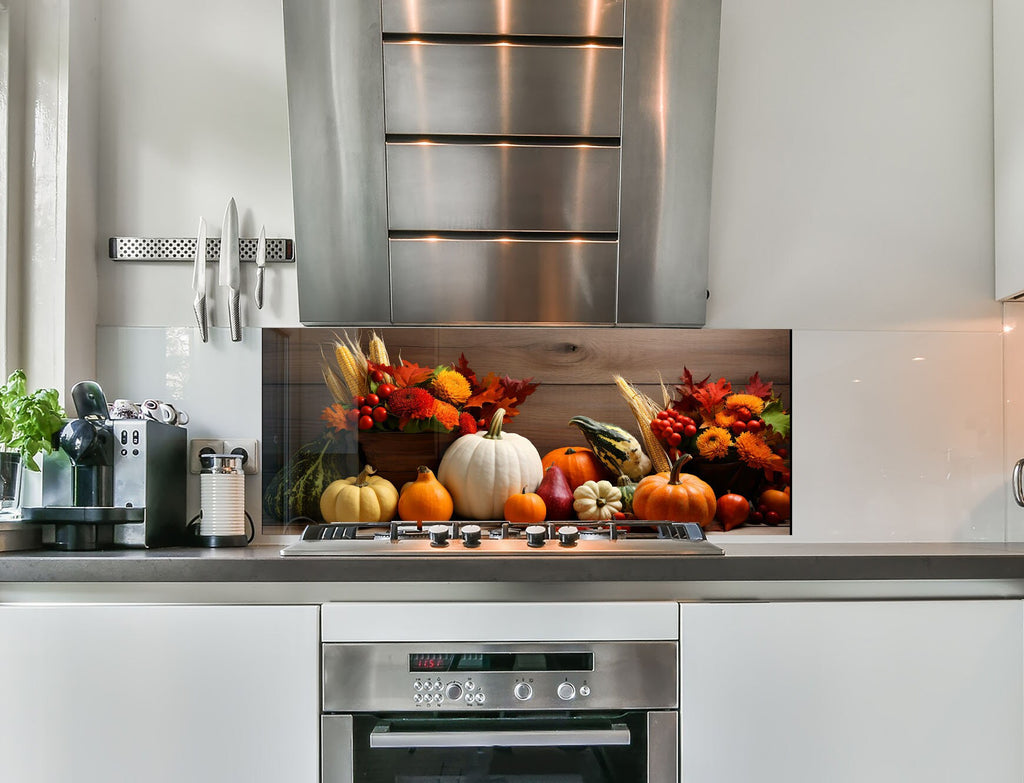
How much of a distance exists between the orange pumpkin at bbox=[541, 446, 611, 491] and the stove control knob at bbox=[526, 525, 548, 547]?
451mm

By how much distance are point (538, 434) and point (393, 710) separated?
3.02 ft

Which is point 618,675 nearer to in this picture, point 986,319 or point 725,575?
point 725,575

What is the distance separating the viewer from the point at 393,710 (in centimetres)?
145

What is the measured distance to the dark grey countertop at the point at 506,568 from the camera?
1.46 m

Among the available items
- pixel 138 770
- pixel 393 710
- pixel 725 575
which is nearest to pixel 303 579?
pixel 393 710

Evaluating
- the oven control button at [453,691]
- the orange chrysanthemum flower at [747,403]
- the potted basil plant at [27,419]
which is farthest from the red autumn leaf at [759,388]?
the potted basil plant at [27,419]

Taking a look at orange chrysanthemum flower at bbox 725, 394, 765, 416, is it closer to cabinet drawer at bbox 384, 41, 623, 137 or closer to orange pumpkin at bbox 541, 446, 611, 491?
orange pumpkin at bbox 541, 446, 611, 491

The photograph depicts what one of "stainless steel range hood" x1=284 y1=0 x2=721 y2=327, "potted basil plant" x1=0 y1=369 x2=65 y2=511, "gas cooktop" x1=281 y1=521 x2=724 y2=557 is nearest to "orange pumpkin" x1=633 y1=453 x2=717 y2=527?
"gas cooktop" x1=281 y1=521 x2=724 y2=557

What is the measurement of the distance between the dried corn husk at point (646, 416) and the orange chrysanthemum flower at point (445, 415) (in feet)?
1.44

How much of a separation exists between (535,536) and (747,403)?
78 cm

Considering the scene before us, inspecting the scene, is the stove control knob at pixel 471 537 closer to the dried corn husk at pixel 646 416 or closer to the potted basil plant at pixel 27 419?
the dried corn husk at pixel 646 416

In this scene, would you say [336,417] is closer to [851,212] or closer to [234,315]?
[234,315]

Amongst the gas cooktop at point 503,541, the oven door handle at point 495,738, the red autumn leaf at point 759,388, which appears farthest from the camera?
the red autumn leaf at point 759,388

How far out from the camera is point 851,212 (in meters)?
1.97
